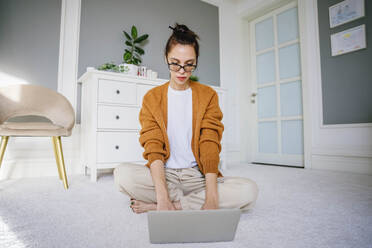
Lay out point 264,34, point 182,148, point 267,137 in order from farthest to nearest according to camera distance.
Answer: point 264,34 → point 267,137 → point 182,148

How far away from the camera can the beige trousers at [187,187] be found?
0.96 m

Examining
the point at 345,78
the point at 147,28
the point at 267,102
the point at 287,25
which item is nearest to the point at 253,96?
the point at 267,102

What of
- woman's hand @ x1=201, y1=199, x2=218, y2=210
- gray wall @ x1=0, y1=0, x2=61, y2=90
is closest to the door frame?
woman's hand @ x1=201, y1=199, x2=218, y2=210

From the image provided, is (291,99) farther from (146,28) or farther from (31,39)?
(31,39)

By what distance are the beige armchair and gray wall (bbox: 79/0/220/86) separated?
61 centimetres

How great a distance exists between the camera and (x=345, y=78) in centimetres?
248

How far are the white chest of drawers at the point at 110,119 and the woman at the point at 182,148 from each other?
1038mm

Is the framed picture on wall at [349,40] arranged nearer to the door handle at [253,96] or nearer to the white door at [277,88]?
the white door at [277,88]

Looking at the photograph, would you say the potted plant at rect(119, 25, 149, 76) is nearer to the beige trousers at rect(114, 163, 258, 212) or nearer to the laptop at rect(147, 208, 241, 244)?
the beige trousers at rect(114, 163, 258, 212)

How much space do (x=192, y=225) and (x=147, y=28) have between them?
2717 millimetres

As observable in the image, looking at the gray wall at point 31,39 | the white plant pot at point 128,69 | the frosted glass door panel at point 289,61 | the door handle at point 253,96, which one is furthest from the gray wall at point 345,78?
the gray wall at point 31,39

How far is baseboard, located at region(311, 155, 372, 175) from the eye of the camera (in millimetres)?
2270

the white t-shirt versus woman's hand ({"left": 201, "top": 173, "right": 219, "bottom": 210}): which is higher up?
the white t-shirt

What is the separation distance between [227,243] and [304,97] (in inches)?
102
